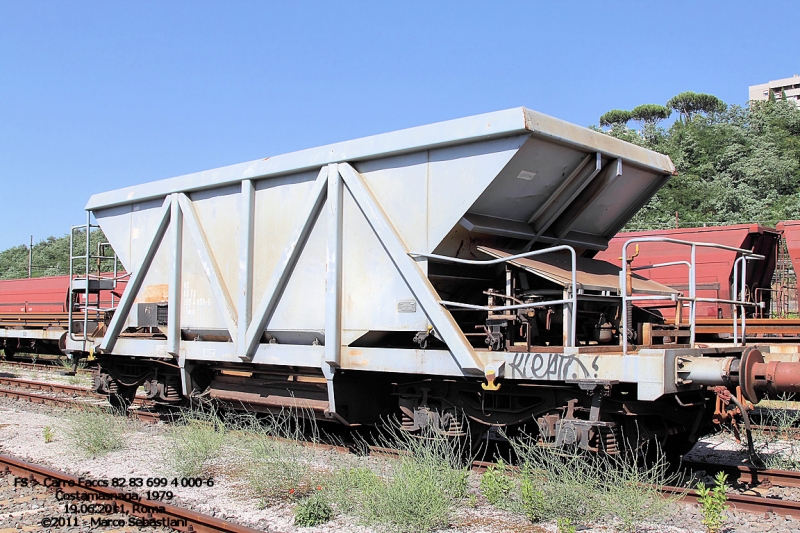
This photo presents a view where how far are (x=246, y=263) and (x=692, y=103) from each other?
407 feet

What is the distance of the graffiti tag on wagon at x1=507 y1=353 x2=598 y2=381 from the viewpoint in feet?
20.3

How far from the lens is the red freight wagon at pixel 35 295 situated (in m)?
23.6

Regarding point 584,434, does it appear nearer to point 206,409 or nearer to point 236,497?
point 236,497

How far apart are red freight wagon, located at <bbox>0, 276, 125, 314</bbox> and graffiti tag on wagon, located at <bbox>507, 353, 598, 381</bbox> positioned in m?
19.6

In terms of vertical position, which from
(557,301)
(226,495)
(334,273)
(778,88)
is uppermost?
(778,88)

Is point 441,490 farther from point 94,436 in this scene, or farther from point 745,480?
point 94,436

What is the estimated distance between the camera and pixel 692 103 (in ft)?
388

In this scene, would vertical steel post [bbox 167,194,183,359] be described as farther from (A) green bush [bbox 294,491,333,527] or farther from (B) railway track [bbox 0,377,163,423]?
(A) green bush [bbox 294,491,333,527]

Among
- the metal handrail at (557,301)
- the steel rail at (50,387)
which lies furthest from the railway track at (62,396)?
the metal handrail at (557,301)

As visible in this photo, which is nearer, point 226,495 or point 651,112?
point 226,495

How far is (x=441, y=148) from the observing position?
709 cm

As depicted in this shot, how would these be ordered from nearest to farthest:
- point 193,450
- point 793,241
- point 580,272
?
point 580,272 < point 193,450 < point 793,241

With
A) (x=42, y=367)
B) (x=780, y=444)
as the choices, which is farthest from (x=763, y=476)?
(x=42, y=367)

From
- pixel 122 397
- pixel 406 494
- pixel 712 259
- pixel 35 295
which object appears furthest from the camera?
pixel 35 295
